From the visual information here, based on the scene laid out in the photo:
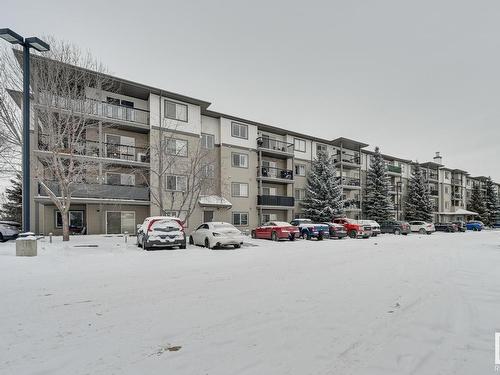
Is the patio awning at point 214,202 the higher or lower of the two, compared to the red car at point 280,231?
higher

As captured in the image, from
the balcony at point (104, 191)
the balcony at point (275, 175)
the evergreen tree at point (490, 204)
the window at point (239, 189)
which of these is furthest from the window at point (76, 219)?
the evergreen tree at point (490, 204)

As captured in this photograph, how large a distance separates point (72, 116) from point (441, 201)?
6201 centimetres

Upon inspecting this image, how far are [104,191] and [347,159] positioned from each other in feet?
103

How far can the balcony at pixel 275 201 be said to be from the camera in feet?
99.0

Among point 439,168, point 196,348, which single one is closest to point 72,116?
point 196,348

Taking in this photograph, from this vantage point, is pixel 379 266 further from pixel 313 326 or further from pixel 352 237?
pixel 352 237

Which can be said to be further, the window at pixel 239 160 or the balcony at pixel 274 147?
the balcony at pixel 274 147

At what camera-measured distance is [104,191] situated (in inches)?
821

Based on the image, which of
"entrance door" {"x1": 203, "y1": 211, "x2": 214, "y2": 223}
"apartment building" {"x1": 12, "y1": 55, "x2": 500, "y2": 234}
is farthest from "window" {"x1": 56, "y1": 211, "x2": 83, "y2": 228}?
"entrance door" {"x1": 203, "y1": 211, "x2": 214, "y2": 223}

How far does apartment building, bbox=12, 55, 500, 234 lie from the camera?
2094 cm

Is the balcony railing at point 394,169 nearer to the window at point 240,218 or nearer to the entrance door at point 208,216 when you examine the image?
the window at point 240,218

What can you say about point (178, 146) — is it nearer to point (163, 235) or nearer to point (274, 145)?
point (274, 145)

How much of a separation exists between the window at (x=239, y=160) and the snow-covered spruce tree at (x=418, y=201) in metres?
29.7

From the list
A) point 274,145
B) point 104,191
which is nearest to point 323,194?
point 274,145
